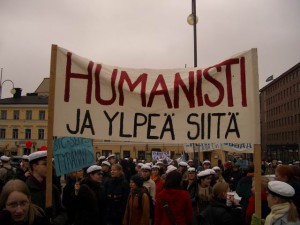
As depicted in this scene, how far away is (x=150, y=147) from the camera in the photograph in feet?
201

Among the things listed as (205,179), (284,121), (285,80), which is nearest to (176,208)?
(205,179)

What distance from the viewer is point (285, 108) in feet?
311

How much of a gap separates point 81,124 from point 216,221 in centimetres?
220

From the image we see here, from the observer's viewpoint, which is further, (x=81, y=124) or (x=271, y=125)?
(x=271, y=125)

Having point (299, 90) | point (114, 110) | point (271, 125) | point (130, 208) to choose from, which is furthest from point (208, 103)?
point (271, 125)

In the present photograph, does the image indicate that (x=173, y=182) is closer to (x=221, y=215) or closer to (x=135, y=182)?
(x=221, y=215)

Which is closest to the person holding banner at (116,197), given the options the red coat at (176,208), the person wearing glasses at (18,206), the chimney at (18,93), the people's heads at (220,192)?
the red coat at (176,208)

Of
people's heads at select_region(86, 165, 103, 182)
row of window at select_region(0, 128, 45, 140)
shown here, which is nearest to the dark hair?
people's heads at select_region(86, 165, 103, 182)

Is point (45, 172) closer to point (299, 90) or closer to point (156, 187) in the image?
point (156, 187)

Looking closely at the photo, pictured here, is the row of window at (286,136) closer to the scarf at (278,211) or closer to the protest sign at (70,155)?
the protest sign at (70,155)

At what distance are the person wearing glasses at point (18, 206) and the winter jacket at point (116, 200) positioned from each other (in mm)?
4450

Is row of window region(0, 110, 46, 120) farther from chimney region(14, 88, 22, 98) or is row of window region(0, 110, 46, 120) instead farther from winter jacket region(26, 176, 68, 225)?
winter jacket region(26, 176, 68, 225)

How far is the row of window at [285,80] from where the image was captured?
85525 millimetres

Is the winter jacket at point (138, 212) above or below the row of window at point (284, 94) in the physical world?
below
